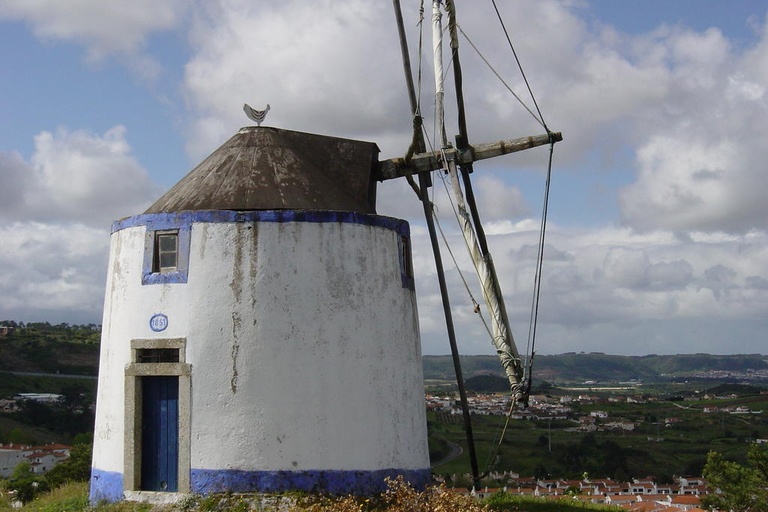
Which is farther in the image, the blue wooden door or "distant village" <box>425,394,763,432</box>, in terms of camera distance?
"distant village" <box>425,394,763,432</box>

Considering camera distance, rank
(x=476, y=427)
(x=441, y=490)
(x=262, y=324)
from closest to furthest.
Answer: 1. (x=441, y=490)
2. (x=262, y=324)
3. (x=476, y=427)

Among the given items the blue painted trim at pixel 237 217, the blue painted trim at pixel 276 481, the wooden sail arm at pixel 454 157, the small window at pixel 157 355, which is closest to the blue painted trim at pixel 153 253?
the blue painted trim at pixel 237 217

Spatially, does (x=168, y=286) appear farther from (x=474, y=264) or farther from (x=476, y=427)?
(x=476, y=427)

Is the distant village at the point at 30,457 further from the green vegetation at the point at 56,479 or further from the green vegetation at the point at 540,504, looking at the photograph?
the green vegetation at the point at 540,504

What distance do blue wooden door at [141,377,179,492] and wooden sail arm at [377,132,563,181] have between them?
198 inches

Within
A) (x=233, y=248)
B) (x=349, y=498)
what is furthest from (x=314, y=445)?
(x=233, y=248)

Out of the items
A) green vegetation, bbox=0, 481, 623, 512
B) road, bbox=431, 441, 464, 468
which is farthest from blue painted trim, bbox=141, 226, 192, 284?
road, bbox=431, 441, 464, 468

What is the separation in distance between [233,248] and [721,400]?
548 feet

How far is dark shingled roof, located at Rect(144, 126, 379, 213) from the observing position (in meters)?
13.2

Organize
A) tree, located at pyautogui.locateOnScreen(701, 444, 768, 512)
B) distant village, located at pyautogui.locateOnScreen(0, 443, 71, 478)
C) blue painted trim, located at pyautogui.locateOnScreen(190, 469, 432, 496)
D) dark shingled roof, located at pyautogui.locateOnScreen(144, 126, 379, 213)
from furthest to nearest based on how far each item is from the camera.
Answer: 1. distant village, located at pyautogui.locateOnScreen(0, 443, 71, 478)
2. tree, located at pyautogui.locateOnScreen(701, 444, 768, 512)
3. dark shingled roof, located at pyautogui.locateOnScreen(144, 126, 379, 213)
4. blue painted trim, located at pyautogui.locateOnScreen(190, 469, 432, 496)

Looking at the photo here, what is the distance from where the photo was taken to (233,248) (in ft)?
41.4

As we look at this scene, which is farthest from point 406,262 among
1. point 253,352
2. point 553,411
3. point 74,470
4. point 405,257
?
point 553,411

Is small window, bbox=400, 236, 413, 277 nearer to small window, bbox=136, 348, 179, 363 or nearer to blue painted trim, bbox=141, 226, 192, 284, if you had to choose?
blue painted trim, bbox=141, 226, 192, 284

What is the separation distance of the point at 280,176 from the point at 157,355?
3.14 meters
